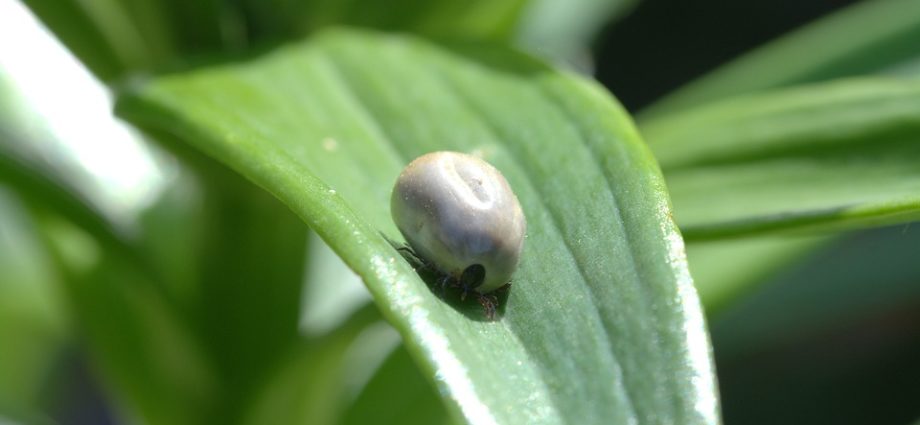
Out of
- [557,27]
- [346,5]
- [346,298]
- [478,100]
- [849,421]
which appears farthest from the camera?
[849,421]

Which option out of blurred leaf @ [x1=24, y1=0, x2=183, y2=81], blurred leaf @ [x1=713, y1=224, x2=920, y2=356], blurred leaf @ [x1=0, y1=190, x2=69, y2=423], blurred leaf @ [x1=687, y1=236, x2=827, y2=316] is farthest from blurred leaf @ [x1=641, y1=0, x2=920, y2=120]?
blurred leaf @ [x1=0, y1=190, x2=69, y2=423]

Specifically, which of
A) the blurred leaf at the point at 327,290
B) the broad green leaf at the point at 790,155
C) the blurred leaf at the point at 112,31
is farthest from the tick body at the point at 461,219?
the blurred leaf at the point at 327,290

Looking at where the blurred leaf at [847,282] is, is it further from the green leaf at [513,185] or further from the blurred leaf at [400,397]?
the green leaf at [513,185]

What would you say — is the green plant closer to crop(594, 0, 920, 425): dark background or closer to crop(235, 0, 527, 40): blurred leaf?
crop(235, 0, 527, 40): blurred leaf

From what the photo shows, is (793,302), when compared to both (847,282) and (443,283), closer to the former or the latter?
(847,282)

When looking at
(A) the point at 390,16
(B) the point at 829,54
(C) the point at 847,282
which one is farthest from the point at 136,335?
(C) the point at 847,282

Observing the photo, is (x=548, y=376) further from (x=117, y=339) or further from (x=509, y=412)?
(x=117, y=339)

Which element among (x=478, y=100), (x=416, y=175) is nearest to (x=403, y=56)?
(x=478, y=100)
